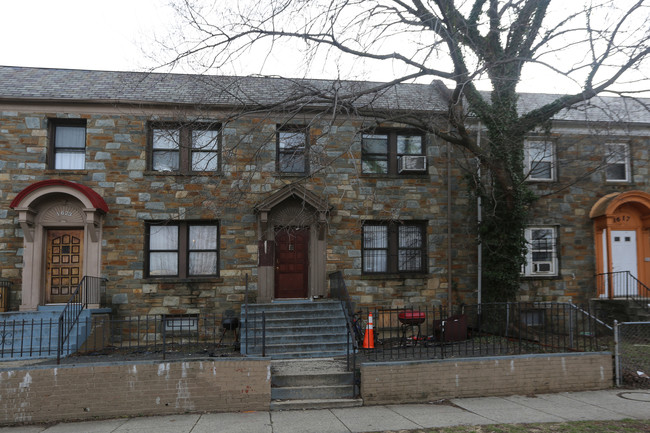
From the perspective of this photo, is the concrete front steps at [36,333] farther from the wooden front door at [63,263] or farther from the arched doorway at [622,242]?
the arched doorway at [622,242]

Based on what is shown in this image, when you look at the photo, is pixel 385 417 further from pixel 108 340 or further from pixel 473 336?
pixel 108 340

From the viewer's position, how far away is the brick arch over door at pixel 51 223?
1163 cm

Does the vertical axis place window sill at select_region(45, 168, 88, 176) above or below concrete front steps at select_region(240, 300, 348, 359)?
above

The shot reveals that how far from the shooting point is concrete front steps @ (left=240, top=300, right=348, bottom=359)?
998cm

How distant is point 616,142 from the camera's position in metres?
13.6

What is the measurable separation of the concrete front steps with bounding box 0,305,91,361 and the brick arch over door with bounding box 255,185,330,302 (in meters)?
4.19

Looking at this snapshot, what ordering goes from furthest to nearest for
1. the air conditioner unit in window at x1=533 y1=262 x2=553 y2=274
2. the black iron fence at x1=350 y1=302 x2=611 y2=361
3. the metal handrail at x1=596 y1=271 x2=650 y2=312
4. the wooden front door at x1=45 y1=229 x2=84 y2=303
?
the air conditioner unit in window at x1=533 y1=262 x2=553 y2=274
the metal handrail at x1=596 y1=271 x2=650 y2=312
the wooden front door at x1=45 y1=229 x2=84 y2=303
the black iron fence at x1=350 y1=302 x2=611 y2=361

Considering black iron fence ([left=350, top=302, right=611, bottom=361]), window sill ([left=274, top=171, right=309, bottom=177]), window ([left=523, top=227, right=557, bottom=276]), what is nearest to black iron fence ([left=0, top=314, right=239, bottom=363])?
black iron fence ([left=350, top=302, right=611, bottom=361])

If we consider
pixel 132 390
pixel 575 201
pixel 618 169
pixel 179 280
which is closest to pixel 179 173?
pixel 179 280

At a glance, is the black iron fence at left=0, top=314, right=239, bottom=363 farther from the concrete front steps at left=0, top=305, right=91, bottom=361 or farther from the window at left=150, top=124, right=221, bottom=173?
the window at left=150, top=124, right=221, bottom=173

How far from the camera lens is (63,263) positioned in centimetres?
1243

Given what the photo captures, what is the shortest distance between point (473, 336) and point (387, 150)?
18.0 feet

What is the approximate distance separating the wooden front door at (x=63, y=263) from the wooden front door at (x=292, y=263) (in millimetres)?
5029

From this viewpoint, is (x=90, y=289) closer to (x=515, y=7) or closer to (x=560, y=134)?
(x=515, y=7)
